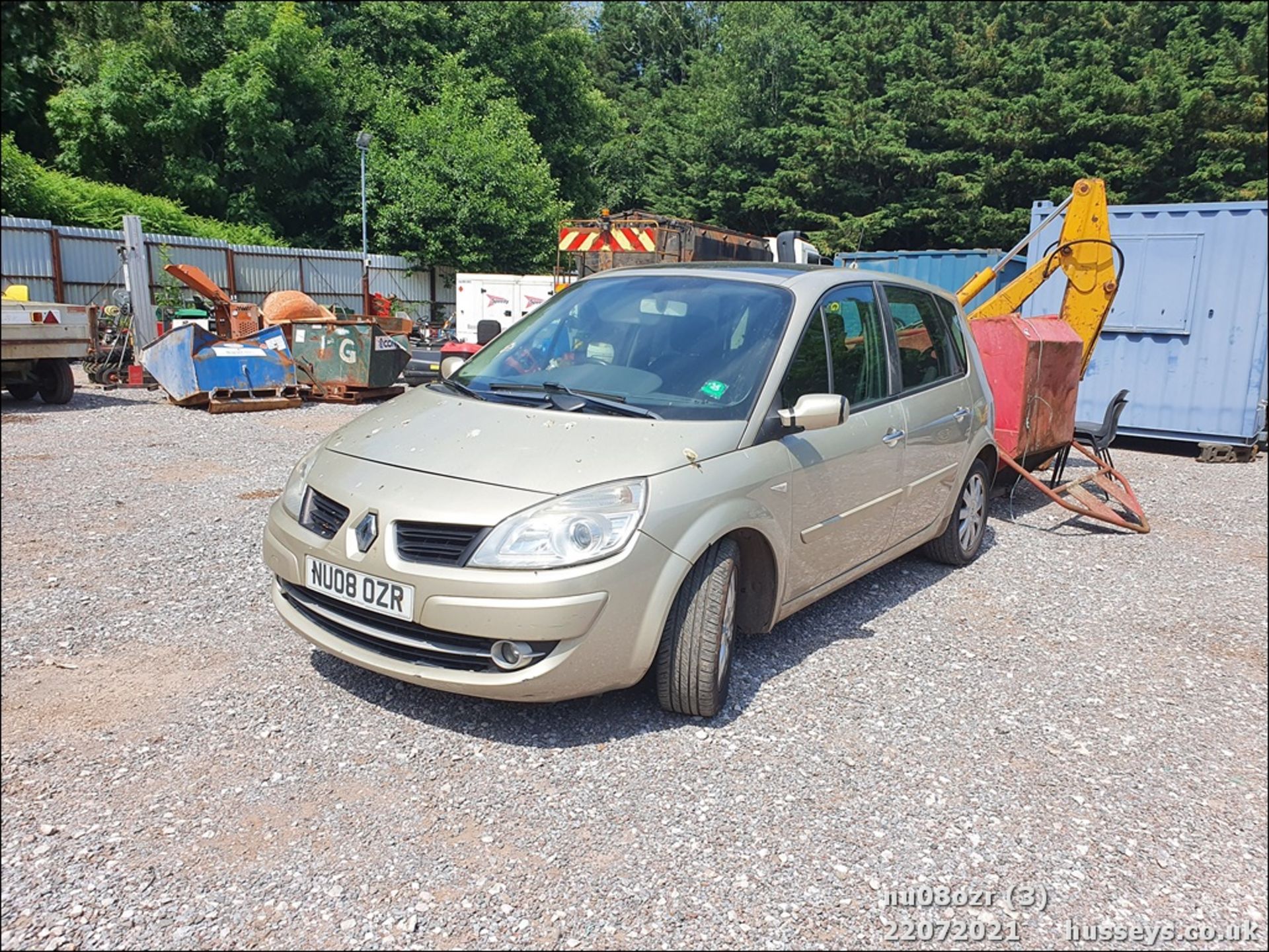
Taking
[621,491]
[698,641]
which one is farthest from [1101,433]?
[621,491]

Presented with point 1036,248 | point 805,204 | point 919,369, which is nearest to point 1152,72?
point 805,204

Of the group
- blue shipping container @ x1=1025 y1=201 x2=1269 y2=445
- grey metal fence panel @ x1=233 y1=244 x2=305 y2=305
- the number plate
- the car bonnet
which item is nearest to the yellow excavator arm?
blue shipping container @ x1=1025 y1=201 x2=1269 y2=445

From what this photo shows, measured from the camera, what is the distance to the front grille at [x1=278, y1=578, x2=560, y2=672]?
307cm

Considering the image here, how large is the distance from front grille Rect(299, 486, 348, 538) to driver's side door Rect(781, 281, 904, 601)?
70.2 inches

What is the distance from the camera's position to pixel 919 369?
504cm

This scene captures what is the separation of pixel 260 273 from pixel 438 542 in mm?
21157

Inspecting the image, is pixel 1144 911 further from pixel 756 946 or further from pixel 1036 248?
pixel 1036 248

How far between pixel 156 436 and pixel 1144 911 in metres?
5.24

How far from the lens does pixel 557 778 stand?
306cm

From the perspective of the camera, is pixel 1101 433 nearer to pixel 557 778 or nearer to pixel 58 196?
pixel 557 778

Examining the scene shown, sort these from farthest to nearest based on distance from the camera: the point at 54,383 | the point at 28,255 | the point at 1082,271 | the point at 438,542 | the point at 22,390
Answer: the point at 1082,271, the point at 438,542, the point at 28,255, the point at 54,383, the point at 22,390

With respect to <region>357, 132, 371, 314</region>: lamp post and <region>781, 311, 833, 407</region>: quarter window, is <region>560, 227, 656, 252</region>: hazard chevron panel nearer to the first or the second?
<region>357, 132, 371, 314</region>: lamp post

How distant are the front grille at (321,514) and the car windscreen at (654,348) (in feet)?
3.01

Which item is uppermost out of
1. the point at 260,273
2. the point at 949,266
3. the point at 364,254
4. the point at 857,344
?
the point at 364,254
